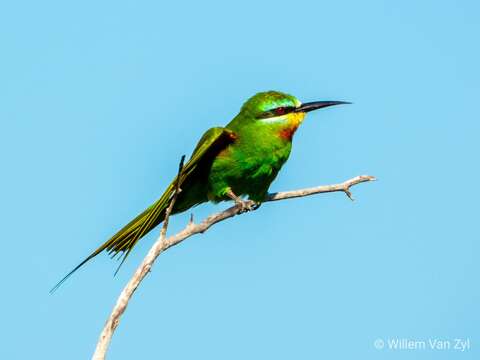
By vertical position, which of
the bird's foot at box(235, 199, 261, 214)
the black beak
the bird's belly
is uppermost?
the black beak

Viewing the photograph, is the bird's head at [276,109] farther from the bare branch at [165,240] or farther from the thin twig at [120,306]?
the thin twig at [120,306]

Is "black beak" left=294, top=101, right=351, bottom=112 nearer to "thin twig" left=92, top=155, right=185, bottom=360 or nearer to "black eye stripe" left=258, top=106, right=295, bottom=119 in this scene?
"black eye stripe" left=258, top=106, right=295, bottom=119

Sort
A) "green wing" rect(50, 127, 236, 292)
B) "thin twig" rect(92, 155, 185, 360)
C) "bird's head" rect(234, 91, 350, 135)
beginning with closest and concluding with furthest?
"thin twig" rect(92, 155, 185, 360), "green wing" rect(50, 127, 236, 292), "bird's head" rect(234, 91, 350, 135)

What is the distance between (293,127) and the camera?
6516 millimetres

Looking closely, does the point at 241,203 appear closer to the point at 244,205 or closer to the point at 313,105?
the point at 244,205

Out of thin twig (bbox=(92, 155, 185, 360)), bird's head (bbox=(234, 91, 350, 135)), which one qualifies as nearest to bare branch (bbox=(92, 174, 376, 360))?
thin twig (bbox=(92, 155, 185, 360))

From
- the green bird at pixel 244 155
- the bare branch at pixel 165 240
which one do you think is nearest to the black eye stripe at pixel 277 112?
the green bird at pixel 244 155

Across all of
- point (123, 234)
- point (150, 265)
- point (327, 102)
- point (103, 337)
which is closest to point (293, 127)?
point (327, 102)

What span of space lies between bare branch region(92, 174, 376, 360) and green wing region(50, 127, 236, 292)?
378 millimetres

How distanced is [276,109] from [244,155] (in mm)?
513

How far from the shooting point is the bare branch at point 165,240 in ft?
14.4

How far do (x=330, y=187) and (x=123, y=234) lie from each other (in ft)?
4.91

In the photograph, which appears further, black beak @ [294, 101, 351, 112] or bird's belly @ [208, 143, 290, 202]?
black beak @ [294, 101, 351, 112]

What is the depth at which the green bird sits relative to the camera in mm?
6281
